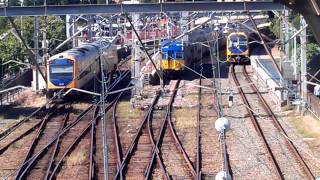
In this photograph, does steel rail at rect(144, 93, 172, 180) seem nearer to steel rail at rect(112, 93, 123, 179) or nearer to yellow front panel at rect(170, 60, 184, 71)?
steel rail at rect(112, 93, 123, 179)

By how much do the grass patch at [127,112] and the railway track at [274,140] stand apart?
3168 millimetres

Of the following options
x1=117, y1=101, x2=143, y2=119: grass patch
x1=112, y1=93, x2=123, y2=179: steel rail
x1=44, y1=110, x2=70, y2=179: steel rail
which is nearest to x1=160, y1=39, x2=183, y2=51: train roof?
x1=117, y1=101, x2=143, y2=119: grass patch

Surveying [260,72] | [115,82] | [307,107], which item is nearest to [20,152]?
[307,107]

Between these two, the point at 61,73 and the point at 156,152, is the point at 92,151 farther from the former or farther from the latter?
the point at 61,73

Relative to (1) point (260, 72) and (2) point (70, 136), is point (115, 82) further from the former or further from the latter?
(2) point (70, 136)

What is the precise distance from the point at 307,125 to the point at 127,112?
18.7 ft

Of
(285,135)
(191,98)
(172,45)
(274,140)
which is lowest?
(274,140)

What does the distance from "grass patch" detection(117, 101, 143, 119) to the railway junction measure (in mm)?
35

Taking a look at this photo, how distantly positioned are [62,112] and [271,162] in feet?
29.8

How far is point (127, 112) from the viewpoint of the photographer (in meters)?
20.0

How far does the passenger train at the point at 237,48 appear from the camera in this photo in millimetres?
33094

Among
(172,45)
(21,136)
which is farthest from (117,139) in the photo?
(172,45)

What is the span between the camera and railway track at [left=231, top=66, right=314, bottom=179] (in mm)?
12227

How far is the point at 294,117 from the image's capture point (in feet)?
59.2
